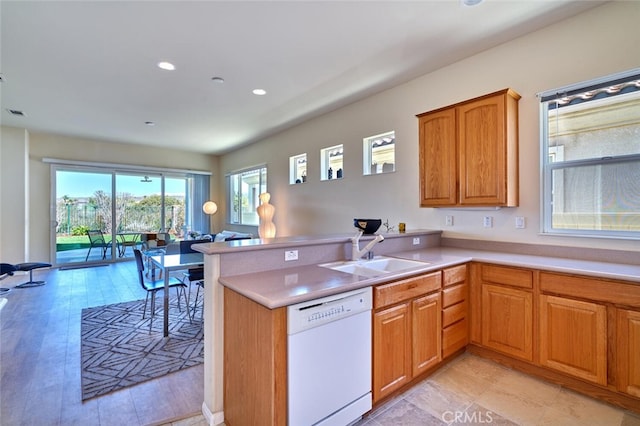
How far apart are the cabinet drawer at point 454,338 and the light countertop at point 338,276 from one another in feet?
1.76

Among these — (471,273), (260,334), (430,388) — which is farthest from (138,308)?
(471,273)

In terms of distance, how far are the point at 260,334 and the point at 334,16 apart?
8.15 feet

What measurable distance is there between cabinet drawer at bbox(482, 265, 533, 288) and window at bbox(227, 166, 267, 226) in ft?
16.4

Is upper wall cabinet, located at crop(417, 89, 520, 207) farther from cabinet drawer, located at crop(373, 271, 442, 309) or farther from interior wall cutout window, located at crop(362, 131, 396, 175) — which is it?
cabinet drawer, located at crop(373, 271, 442, 309)

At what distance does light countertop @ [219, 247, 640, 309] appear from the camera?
148cm

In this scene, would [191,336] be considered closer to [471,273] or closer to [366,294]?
[366,294]

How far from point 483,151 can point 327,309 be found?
2.20m

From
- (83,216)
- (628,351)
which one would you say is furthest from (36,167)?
(628,351)

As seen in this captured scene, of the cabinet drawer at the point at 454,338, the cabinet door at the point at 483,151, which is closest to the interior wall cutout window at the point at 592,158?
the cabinet door at the point at 483,151

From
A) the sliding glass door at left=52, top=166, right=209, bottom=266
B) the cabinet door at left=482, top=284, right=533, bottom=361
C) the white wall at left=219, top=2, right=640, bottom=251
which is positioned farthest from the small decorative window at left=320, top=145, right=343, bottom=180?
the sliding glass door at left=52, top=166, right=209, bottom=266

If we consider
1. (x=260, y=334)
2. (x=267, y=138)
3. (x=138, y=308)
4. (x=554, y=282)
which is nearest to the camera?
(x=260, y=334)

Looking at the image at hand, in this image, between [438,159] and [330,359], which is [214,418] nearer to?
[330,359]

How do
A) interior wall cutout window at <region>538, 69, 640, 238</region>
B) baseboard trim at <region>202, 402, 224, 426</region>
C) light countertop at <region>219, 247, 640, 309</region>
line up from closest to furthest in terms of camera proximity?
light countertop at <region>219, 247, 640, 309</region> → baseboard trim at <region>202, 402, 224, 426</region> → interior wall cutout window at <region>538, 69, 640, 238</region>

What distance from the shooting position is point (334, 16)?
2.45m
